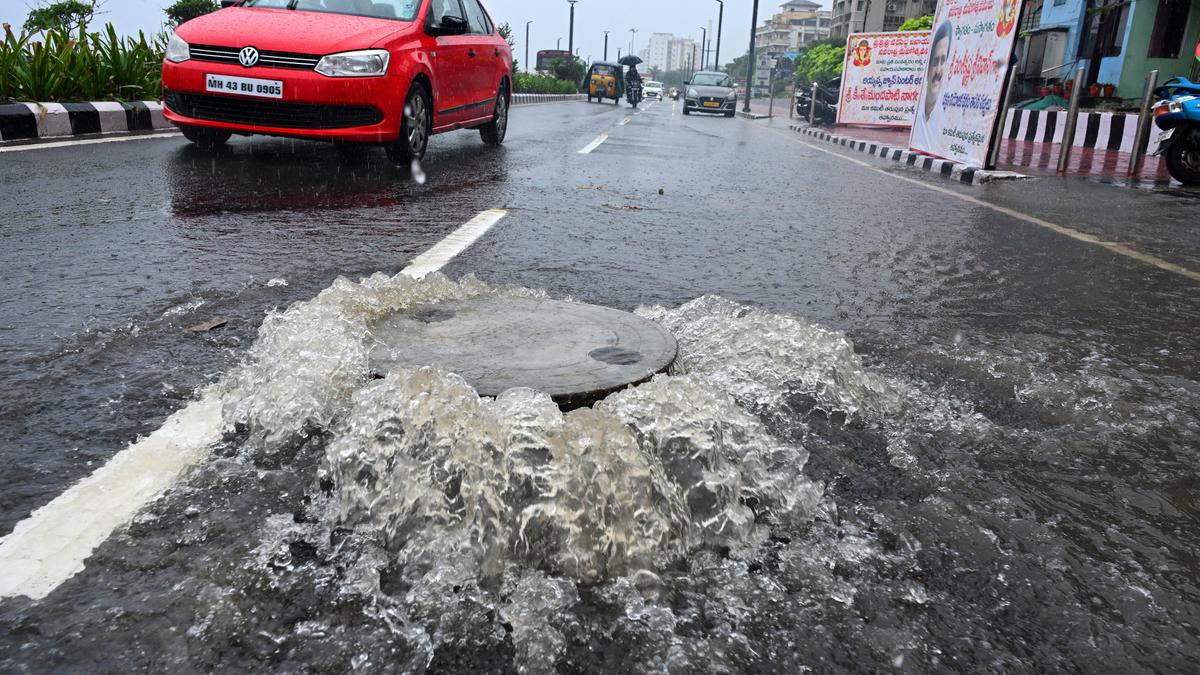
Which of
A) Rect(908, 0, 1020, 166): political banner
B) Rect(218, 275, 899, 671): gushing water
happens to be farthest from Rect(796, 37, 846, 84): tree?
Rect(218, 275, 899, 671): gushing water

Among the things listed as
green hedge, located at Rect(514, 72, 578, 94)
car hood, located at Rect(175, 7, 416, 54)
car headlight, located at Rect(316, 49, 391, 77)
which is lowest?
green hedge, located at Rect(514, 72, 578, 94)

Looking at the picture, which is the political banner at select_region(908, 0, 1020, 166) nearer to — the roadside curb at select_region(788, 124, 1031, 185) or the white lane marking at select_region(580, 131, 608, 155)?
the roadside curb at select_region(788, 124, 1031, 185)

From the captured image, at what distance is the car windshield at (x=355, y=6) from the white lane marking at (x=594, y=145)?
3054 millimetres

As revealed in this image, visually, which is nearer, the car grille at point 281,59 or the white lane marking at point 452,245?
the white lane marking at point 452,245

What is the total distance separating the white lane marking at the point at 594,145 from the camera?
35.5 ft

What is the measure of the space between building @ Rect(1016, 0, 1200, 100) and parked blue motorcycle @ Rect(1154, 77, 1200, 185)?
13.0m

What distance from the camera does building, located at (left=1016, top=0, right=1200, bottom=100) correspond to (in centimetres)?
2320

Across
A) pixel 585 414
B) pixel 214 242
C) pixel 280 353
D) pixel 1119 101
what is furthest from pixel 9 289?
pixel 1119 101

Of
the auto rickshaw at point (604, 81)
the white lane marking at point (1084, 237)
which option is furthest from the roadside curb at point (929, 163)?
the auto rickshaw at point (604, 81)

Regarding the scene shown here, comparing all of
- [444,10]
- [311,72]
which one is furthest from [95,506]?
[444,10]

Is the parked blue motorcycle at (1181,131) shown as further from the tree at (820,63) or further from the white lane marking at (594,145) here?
the tree at (820,63)

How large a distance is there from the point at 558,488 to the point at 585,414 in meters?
0.22

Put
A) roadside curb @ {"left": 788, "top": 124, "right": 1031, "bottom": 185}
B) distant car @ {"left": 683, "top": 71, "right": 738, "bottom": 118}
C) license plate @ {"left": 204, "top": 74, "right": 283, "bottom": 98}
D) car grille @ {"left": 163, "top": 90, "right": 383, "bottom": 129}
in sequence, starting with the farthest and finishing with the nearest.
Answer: distant car @ {"left": 683, "top": 71, "right": 738, "bottom": 118} → roadside curb @ {"left": 788, "top": 124, "right": 1031, "bottom": 185} → car grille @ {"left": 163, "top": 90, "right": 383, "bottom": 129} → license plate @ {"left": 204, "top": 74, "right": 283, "bottom": 98}

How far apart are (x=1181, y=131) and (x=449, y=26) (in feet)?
24.2
